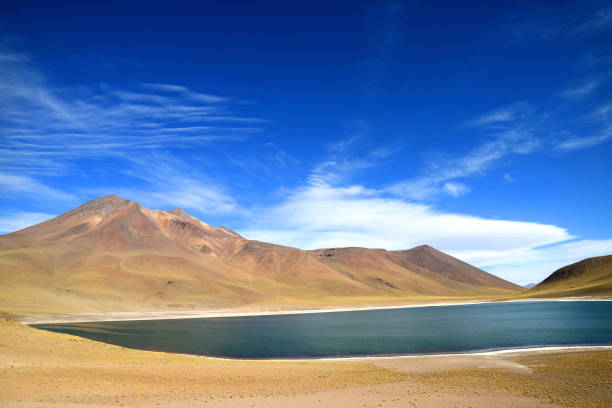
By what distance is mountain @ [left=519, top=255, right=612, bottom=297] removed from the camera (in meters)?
140

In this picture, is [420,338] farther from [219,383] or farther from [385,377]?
[219,383]

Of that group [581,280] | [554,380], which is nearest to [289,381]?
[554,380]

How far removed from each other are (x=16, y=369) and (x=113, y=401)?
9687mm

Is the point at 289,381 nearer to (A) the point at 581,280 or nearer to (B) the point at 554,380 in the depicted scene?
(B) the point at 554,380

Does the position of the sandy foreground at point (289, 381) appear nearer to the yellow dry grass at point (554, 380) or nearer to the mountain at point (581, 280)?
the yellow dry grass at point (554, 380)

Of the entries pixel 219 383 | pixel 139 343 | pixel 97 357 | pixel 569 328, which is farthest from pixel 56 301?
pixel 569 328

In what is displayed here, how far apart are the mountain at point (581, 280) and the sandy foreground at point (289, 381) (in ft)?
440

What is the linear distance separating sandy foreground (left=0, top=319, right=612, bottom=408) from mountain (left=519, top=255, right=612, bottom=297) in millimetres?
134110

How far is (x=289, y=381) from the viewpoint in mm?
24875

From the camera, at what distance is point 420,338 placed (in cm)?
5275

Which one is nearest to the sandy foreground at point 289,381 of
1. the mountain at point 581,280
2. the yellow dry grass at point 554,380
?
the yellow dry grass at point 554,380

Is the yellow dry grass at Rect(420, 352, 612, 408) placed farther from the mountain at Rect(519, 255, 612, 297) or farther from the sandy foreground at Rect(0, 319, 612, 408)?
the mountain at Rect(519, 255, 612, 297)

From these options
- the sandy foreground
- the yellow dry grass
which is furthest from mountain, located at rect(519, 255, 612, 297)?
the sandy foreground

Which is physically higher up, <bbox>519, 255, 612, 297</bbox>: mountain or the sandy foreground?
<bbox>519, 255, 612, 297</bbox>: mountain
